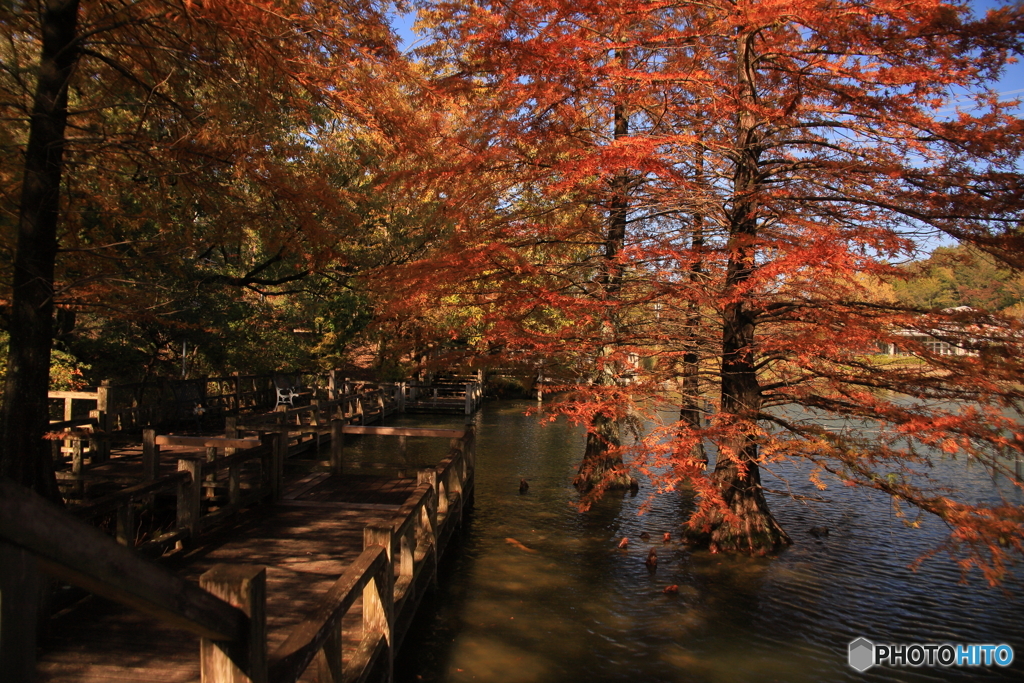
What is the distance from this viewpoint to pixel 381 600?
4.65 m

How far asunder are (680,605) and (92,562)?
23.7ft

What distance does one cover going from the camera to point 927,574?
8.77m

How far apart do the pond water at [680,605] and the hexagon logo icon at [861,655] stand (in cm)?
8

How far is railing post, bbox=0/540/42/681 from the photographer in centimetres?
141

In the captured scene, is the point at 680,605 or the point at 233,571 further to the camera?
the point at 680,605

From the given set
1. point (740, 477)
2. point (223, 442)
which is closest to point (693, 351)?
point (740, 477)

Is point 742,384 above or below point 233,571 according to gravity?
above

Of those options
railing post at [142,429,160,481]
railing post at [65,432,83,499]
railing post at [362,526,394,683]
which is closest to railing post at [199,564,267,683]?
railing post at [362,526,394,683]

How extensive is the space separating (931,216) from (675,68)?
4297 mm

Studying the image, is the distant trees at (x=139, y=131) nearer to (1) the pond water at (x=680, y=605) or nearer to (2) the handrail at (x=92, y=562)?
(1) the pond water at (x=680, y=605)

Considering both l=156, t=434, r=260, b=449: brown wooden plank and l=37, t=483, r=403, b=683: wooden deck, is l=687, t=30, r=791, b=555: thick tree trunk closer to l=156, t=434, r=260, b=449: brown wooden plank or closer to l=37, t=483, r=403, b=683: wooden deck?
l=37, t=483, r=403, b=683: wooden deck

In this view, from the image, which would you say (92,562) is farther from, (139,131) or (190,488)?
(139,131)

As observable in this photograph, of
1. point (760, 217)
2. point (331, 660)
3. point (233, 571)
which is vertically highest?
point (760, 217)

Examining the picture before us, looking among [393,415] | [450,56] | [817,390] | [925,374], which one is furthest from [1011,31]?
[393,415]
